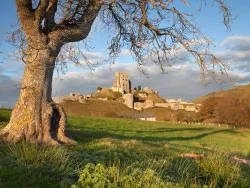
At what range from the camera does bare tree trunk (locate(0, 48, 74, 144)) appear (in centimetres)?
984

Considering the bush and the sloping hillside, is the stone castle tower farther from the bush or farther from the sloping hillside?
the bush

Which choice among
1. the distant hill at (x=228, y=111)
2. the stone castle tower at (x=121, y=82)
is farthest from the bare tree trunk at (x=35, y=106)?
the stone castle tower at (x=121, y=82)

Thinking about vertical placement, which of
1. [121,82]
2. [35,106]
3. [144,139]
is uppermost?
[121,82]

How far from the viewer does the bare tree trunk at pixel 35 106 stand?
984 centimetres

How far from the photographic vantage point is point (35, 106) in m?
10.1

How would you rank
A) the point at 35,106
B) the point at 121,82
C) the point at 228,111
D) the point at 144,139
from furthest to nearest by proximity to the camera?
the point at 121,82
the point at 228,111
the point at 144,139
the point at 35,106

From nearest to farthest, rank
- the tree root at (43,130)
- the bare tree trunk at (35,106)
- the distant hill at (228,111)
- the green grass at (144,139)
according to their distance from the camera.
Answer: the tree root at (43,130) < the bare tree trunk at (35,106) < the green grass at (144,139) < the distant hill at (228,111)

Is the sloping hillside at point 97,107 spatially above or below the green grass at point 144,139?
above

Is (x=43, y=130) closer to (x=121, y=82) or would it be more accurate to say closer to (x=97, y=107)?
(x=97, y=107)

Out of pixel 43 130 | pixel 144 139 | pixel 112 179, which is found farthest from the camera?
pixel 144 139

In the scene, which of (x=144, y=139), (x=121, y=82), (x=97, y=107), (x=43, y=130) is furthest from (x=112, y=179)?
(x=121, y=82)

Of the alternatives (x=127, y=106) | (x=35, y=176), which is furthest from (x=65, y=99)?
(x=35, y=176)

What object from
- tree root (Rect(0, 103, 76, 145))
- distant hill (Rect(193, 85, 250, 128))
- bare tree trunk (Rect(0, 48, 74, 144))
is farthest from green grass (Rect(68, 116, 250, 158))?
distant hill (Rect(193, 85, 250, 128))

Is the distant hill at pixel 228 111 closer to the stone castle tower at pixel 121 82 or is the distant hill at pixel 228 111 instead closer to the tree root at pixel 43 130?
the tree root at pixel 43 130
